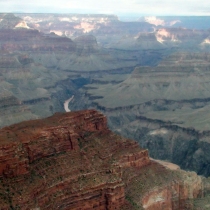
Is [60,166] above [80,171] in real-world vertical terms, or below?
above

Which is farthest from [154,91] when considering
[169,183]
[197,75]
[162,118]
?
[169,183]

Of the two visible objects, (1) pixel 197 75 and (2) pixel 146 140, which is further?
(1) pixel 197 75

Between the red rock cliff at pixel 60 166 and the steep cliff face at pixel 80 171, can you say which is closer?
the red rock cliff at pixel 60 166

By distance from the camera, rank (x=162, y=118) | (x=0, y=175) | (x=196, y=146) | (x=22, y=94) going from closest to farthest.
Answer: (x=0, y=175), (x=196, y=146), (x=162, y=118), (x=22, y=94)

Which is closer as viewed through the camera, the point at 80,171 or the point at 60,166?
the point at 60,166

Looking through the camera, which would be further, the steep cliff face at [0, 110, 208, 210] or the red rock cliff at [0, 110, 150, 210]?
the steep cliff face at [0, 110, 208, 210]

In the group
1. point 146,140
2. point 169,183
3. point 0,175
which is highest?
point 0,175

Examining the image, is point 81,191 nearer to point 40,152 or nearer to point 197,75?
point 40,152

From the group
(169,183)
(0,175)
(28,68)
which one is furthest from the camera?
(28,68)
